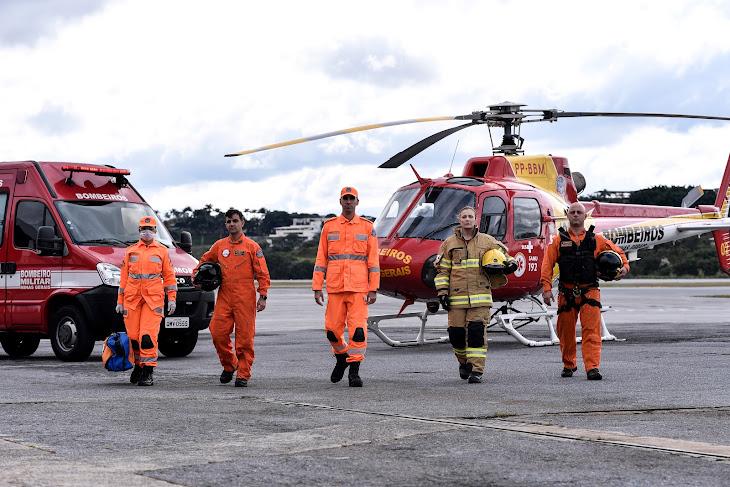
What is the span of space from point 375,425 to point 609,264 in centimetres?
484

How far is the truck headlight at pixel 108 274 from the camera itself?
14.8 metres

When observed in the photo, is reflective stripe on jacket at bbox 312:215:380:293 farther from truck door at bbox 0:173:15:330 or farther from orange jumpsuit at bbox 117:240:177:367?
truck door at bbox 0:173:15:330

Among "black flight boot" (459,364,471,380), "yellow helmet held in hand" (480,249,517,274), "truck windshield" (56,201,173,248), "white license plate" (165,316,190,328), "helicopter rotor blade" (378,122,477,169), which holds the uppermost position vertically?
"helicopter rotor blade" (378,122,477,169)

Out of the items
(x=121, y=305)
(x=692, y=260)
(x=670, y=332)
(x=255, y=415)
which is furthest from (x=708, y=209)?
(x=692, y=260)

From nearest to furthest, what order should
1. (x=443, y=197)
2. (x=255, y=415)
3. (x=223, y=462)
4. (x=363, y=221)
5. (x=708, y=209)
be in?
(x=223, y=462), (x=255, y=415), (x=363, y=221), (x=443, y=197), (x=708, y=209)

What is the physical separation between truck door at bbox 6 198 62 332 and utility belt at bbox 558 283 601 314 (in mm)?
6602

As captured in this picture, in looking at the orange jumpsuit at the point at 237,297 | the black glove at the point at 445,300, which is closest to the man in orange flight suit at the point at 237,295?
the orange jumpsuit at the point at 237,297

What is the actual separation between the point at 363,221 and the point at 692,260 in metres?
79.5

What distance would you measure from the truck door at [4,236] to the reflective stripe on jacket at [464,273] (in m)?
6.43

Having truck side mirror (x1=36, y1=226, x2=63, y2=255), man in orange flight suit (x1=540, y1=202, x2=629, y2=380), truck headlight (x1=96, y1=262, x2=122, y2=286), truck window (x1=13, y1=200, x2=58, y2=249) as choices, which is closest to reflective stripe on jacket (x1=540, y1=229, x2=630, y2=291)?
man in orange flight suit (x1=540, y1=202, x2=629, y2=380)

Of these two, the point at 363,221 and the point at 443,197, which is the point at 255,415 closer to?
the point at 363,221

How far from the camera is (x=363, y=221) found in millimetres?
11711

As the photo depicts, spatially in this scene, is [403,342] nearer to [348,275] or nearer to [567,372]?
[567,372]

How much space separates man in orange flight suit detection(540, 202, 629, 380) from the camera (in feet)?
40.1
